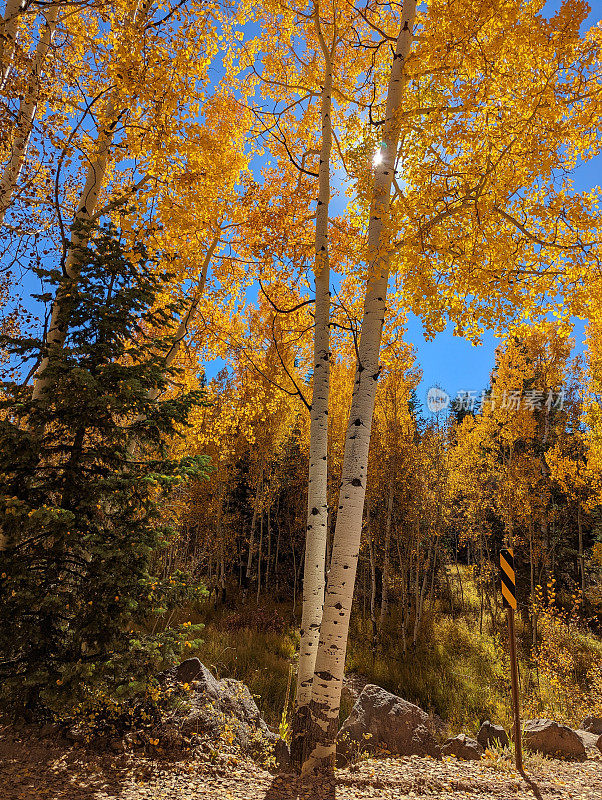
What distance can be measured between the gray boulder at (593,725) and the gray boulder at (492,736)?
248 centimetres

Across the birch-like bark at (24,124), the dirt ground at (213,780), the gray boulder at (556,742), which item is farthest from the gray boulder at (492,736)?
the birch-like bark at (24,124)

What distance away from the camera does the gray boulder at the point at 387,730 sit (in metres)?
5.27

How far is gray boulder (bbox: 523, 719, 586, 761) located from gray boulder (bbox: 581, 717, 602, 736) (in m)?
2.08

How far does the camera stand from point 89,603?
334 cm

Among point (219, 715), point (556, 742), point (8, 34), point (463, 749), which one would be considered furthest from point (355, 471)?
point (8, 34)

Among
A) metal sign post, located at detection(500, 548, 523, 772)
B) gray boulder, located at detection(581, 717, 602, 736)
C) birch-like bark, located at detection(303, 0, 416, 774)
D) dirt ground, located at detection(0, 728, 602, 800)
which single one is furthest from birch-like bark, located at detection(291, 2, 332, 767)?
gray boulder, located at detection(581, 717, 602, 736)

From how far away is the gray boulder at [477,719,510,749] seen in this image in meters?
5.30

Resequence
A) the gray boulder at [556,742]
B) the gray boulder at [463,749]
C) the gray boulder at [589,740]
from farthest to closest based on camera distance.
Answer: the gray boulder at [589,740]
the gray boulder at [556,742]
the gray boulder at [463,749]

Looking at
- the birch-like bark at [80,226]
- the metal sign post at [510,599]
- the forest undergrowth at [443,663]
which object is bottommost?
the forest undergrowth at [443,663]

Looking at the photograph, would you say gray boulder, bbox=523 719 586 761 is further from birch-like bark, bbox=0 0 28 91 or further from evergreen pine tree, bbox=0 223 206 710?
birch-like bark, bbox=0 0 28 91

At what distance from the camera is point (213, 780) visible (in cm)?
350

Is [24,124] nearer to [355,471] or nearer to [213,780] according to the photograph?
[355,471]

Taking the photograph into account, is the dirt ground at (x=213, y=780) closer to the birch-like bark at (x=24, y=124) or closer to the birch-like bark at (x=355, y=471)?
the birch-like bark at (x=355, y=471)

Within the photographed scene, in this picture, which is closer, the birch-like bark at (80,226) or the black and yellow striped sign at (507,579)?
the birch-like bark at (80,226)
